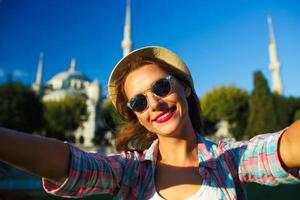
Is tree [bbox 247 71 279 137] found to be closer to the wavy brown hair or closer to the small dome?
the wavy brown hair

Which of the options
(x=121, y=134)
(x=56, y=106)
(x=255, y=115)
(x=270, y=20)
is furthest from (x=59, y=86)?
(x=121, y=134)

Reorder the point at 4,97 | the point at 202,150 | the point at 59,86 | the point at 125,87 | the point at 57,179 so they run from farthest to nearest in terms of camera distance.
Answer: the point at 59,86 → the point at 4,97 → the point at 125,87 → the point at 202,150 → the point at 57,179

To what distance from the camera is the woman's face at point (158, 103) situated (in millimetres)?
1759

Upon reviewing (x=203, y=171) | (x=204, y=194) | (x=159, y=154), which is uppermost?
(x=159, y=154)

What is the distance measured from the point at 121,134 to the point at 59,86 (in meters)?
73.9

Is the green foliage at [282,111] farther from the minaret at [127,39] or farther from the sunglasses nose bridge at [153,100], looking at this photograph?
the sunglasses nose bridge at [153,100]

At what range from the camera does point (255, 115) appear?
35156mm

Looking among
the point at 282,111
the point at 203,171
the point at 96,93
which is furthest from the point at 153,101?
the point at 96,93

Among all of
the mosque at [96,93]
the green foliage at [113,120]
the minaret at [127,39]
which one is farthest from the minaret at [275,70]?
the green foliage at [113,120]

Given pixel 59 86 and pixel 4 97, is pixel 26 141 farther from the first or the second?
pixel 59 86

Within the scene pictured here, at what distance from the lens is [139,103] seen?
181 cm

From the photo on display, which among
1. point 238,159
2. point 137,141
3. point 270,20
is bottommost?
point 238,159

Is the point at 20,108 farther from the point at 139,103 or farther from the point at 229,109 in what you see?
the point at 139,103

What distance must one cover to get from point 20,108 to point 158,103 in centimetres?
3203
